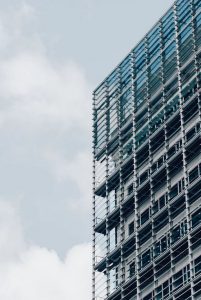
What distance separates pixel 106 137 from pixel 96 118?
3.22 m

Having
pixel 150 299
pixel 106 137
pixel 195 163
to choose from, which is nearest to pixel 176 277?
pixel 150 299

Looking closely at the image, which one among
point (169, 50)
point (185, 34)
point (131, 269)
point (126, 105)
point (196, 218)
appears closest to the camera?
point (196, 218)

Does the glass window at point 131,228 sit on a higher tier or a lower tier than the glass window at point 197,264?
higher

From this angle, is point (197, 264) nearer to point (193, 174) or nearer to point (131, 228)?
point (193, 174)

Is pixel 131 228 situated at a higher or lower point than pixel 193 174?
higher

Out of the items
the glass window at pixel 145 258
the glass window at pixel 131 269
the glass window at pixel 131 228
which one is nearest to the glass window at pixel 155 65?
the glass window at pixel 131 228

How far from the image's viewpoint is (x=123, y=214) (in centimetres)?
8525

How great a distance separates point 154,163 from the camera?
3290 inches

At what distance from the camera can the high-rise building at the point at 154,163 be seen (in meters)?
76.2

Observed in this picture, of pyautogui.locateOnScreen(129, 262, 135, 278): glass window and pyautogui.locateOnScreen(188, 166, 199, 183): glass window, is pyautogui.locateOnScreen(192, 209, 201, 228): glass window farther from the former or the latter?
pyautogui.locateOnScreen(129, 262, 135, 278): glass window

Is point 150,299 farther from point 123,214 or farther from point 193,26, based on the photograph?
point 193,26

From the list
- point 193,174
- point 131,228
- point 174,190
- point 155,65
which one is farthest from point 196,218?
point 155,65

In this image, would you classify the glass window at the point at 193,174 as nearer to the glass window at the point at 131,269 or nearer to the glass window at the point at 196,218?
the glass window at the point at 196,218

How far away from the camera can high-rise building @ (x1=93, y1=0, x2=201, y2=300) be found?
76250 mm
